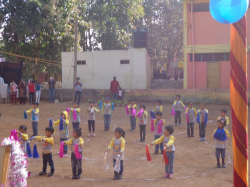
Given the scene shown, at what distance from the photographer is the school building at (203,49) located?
70.8ft

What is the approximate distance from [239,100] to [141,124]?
305 inches

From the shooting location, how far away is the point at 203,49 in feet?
71.4

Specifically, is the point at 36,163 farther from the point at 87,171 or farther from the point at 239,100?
the point at 239,100

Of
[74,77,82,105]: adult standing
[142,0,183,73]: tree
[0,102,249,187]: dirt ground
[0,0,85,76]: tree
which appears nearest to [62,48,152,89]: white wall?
[0,0,85,76]: tree

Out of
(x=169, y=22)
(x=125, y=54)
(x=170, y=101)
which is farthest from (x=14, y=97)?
(x=169, y=22)

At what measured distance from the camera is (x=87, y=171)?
7.50 metres

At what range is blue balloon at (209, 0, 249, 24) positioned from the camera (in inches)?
119

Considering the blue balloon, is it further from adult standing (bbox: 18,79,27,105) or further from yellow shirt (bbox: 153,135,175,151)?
adult standing (bbox: 18,79,27,105)

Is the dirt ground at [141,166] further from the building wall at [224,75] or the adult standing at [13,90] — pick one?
the building wall at [224,75]

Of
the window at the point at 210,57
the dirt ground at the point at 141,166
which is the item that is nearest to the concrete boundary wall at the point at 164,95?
the window at the point at 210,57

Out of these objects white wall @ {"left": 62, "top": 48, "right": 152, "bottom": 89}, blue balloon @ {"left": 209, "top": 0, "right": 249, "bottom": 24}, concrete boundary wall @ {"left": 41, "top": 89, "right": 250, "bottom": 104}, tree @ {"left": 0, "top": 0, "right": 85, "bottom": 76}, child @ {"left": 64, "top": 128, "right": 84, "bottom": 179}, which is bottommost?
child @ {"left": 64, "top": 128, "right": 84, "bottom": 179}

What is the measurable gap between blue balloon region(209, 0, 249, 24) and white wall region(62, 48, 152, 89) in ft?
63.9

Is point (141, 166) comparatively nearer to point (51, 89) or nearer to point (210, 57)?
point (51, 89)

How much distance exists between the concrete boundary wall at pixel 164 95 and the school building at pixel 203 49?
4.20 ft
